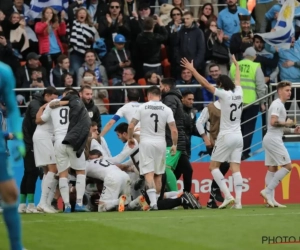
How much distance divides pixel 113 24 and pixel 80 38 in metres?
0.89

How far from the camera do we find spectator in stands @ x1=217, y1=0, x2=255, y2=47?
24.9 m

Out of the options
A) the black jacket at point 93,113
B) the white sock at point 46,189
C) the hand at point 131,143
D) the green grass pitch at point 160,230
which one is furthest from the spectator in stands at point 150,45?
the green grass pitch at point 160,230

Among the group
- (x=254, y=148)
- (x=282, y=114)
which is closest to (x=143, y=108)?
(x=282, y=114)

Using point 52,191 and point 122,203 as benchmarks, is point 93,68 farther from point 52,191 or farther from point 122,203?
point 122,203

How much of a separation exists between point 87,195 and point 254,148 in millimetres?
5451

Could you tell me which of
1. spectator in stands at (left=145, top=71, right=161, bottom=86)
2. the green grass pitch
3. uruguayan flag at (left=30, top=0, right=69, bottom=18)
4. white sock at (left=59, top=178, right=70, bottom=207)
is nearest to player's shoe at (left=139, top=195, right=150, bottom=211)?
white sock at (left=59, top=178, right=70, bottom=207)

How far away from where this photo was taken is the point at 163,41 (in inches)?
947

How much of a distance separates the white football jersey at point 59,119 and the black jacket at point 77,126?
16 cm

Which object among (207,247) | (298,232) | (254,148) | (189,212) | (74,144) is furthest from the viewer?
(254,148)

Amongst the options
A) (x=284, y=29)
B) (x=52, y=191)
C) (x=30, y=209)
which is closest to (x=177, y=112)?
(x=52, y=191)

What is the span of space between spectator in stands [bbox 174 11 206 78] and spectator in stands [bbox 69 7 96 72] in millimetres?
1998

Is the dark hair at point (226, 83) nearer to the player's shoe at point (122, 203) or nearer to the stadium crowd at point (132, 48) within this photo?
the player's shoe at point (122, 203)

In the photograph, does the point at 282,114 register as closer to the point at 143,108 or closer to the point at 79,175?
the point at 143,108

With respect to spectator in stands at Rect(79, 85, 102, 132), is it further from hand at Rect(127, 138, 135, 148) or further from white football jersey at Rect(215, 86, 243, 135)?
white football jersey at Rect(215, 86, 243, 135)
